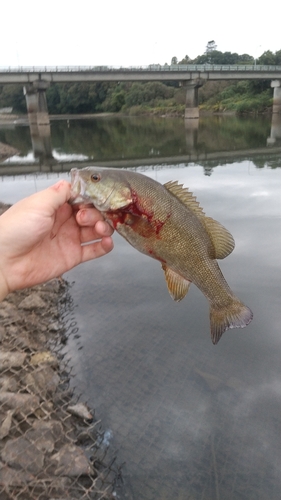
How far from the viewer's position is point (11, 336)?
23.2 ft

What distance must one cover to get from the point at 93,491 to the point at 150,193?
343cm

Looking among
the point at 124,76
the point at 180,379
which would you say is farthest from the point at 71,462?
the point at 124,76

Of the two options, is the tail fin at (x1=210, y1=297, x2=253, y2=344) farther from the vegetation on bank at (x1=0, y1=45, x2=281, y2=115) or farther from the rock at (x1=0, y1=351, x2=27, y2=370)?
the vegetation on bank at (x1=0, y1=45, x2=281, y2=115)

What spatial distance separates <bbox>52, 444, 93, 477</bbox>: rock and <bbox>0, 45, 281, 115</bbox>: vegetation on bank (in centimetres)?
8227

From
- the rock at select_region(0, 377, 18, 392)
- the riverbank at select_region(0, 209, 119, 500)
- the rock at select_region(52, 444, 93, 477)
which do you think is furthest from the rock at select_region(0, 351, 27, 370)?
the rock at select_region(52, 444, 93, 477)

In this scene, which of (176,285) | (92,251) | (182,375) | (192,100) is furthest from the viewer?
(192,100)

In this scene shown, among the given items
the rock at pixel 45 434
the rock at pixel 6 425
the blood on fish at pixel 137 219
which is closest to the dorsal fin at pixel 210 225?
the blood on fish at pixel 137 219

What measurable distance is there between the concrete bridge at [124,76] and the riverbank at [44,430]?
215 ft

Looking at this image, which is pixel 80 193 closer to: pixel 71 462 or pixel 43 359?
pixel 71 462

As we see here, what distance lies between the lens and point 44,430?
4.99m

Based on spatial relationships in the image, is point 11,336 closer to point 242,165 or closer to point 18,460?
point 18,460

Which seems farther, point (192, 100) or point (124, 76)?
point (192, 100)

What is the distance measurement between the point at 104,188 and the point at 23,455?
329cm

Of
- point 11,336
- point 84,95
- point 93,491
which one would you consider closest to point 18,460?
point 93,491
